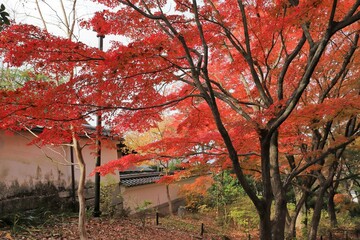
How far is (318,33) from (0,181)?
360 inches

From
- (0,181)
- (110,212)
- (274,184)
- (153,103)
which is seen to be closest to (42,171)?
(0,181)

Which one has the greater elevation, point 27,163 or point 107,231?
point 27,163

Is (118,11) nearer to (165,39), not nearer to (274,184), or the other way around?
(165,39)

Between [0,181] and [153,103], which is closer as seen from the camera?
[153,103]

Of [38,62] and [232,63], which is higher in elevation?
[232,63]

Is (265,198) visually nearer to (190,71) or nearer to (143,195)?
(190,71)

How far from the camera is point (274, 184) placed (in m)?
7.30

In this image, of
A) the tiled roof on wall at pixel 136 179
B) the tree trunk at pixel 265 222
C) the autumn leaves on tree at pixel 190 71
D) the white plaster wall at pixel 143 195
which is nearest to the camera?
the autumn leaves on tree at pixel 190 71

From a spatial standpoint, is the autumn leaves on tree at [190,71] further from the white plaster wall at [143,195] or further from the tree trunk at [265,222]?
the white plaster wall at [143,195]

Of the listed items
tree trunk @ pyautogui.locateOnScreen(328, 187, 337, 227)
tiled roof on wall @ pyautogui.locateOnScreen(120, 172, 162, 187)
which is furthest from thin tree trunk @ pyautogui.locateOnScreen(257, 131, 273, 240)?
tree trunk @ pyautogui.locateOnScreen(328, 187, 337, 227)

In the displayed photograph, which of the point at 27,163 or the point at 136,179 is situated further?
the point at 136,179

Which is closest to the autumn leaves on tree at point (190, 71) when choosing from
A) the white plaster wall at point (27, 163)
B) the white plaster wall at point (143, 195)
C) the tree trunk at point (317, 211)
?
the tree trunk at point (317, 211)

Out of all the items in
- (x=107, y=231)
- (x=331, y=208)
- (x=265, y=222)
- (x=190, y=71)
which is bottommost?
(x=331, y=208)

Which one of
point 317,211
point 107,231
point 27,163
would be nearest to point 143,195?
point 107,231
